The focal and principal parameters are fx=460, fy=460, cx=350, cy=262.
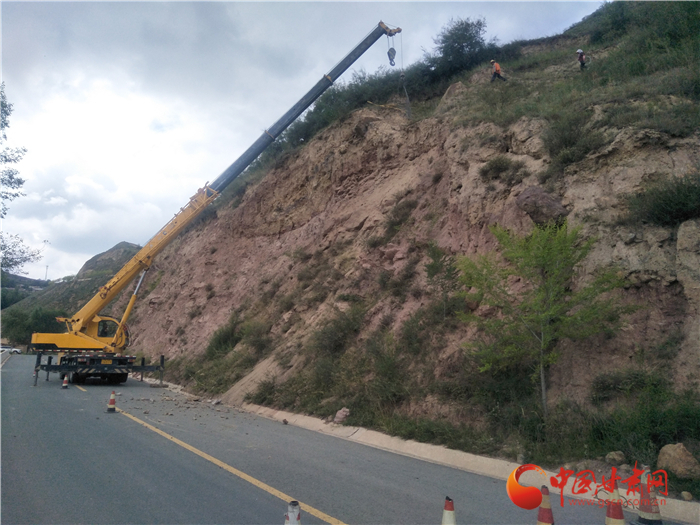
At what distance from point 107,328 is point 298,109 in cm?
1438

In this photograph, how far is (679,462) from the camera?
591 cm

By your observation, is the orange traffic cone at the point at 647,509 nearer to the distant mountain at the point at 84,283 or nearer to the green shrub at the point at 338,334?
the green shrub at the point at 338,334

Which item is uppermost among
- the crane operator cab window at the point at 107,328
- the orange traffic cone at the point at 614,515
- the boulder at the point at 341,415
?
the crane operator cab window at the point at 107,328

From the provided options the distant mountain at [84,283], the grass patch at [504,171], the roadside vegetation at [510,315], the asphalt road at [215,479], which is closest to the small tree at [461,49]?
the roadside vegetation at [510,315]

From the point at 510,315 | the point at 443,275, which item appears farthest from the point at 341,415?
the point at 510,315

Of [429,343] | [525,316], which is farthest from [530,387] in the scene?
[429,343]

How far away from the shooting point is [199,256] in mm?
27609

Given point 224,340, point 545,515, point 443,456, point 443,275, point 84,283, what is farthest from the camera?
point 84,283

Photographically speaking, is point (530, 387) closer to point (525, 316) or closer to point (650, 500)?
point (525, 316)

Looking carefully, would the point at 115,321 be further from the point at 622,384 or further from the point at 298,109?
the point at 622,384

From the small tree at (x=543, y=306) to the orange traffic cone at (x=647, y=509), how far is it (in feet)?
11.3

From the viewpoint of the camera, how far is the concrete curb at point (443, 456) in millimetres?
5316

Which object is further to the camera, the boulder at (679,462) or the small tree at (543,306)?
the small tree at (543,306)

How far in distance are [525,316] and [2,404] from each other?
1293cm
